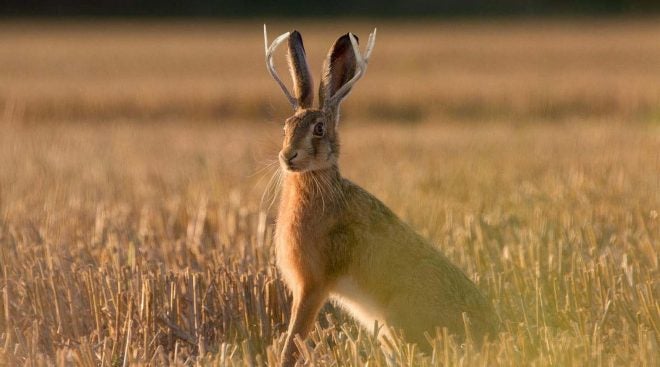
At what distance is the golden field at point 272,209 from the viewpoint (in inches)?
219

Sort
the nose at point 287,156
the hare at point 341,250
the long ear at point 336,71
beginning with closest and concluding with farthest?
the nose at point 287,156
the hare at point 341,250
the long ear at point 336,71

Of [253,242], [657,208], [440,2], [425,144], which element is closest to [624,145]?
[425,144]

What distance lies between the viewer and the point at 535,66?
31062mm

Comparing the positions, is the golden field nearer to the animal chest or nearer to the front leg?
the front leg

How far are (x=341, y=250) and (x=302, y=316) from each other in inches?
15.2

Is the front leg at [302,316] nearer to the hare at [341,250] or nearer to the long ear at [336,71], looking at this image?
the hare at [341,250]

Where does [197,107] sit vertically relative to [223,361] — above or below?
below

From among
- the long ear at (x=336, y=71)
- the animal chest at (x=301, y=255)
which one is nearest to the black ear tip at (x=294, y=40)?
the long ear at (x=336, y=71)

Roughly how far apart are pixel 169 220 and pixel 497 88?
662 inches

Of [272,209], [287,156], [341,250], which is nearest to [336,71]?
[287,156]

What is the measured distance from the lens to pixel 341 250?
18.2 feet

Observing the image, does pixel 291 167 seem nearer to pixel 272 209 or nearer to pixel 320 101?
pixel 320 101

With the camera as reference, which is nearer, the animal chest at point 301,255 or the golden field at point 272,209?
the animal chest at point 301,255

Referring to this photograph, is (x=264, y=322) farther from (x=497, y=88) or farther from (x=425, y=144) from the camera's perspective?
(x=497, y=88)
